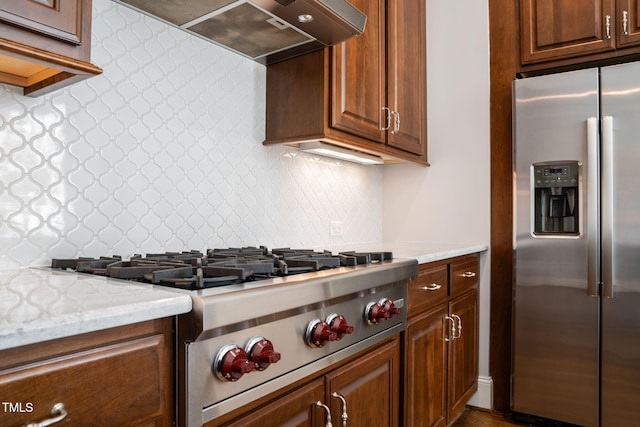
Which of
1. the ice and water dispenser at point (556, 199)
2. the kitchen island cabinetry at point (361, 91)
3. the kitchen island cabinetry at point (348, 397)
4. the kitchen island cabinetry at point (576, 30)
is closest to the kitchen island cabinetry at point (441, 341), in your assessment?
the kitchen island cabinetry at point (348, 397)

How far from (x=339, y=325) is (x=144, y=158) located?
0.90 meters

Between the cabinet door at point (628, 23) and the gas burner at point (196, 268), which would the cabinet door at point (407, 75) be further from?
the gas burner at point (196, 268)

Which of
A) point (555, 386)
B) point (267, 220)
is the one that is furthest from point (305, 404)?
point (555, 386)

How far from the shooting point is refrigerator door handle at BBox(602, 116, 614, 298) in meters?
2.06

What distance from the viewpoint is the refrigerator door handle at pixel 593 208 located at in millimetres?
2082

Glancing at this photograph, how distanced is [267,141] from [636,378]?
2.04m

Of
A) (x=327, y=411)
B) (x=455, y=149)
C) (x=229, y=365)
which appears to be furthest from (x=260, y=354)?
(x=455, y=149)

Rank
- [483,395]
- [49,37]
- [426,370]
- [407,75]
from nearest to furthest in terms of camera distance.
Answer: [49,37], [426,370], [407,75], [483,395]

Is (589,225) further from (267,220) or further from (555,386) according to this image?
(267,220)

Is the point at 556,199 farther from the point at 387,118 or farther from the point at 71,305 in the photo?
the point at 71,305

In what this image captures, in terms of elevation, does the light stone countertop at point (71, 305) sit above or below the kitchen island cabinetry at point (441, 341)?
above

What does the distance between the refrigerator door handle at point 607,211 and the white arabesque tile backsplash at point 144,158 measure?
4.83 ft

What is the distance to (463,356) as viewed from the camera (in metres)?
2.28

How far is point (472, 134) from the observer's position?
8.73ft
